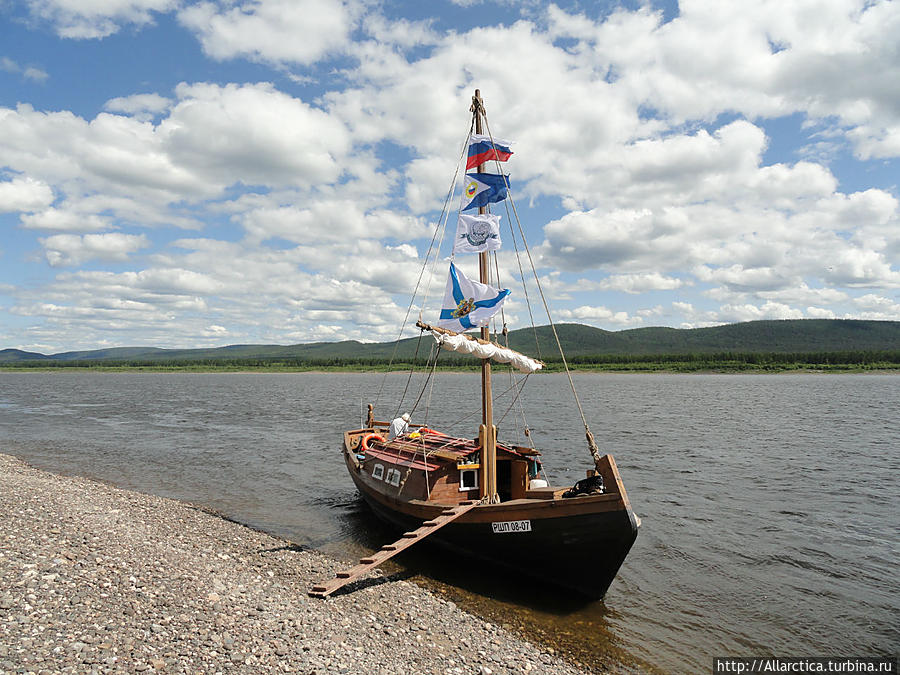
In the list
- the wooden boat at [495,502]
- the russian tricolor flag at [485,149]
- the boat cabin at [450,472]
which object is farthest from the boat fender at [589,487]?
the russian tricolor flag at [485,149]

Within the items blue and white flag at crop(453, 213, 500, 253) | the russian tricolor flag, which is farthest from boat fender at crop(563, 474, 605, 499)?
the russian tricolor flag

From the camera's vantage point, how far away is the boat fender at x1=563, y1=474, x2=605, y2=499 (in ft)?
50.1

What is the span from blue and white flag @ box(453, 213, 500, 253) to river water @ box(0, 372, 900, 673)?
5.72 m

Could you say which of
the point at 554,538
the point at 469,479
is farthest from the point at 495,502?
the point at 554,538

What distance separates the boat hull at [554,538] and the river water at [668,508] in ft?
2.26

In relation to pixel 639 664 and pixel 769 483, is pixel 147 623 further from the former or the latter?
pixel 769 483

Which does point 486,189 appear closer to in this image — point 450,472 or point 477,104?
point 477,104

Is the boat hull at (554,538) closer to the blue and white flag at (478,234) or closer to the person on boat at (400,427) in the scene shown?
the person on boat at (400,427)

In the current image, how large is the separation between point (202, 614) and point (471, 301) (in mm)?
12031

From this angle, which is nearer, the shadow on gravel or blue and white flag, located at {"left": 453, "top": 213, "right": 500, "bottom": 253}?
the shadow on gravel

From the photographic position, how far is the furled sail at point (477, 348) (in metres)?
17.3

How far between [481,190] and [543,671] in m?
15.0

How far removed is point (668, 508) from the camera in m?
24.8

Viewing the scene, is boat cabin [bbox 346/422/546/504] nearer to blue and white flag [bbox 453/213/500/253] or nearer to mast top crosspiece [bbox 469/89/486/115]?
blue and white flag [bbox 453/213/500/253]
